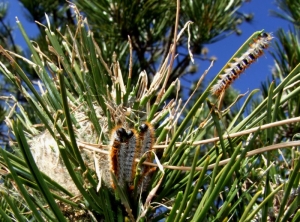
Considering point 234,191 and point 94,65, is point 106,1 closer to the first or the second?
point 94,65

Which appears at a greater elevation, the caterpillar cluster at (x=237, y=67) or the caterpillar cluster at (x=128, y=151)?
the caterpillar cluster at (x=237, y=67)

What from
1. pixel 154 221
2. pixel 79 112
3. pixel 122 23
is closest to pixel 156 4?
pixel 122 23

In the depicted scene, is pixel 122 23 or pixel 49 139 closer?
pixel 49 139

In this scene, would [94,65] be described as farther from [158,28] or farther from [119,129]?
[158,28]

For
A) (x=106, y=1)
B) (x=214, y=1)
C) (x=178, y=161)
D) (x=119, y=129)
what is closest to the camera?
(x=119, y=129)

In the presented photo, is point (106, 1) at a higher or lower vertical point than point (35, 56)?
higher

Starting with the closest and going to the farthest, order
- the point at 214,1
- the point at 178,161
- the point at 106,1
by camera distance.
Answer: the point at 178,161 → the point at 106,1 → the point at 214,1

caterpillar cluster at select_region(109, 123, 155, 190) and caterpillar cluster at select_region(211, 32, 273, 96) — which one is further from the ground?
caterpillar cluster at select_region(211, 32, 273, 96)

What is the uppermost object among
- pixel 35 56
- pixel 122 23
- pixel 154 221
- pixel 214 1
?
pixel 214 1
